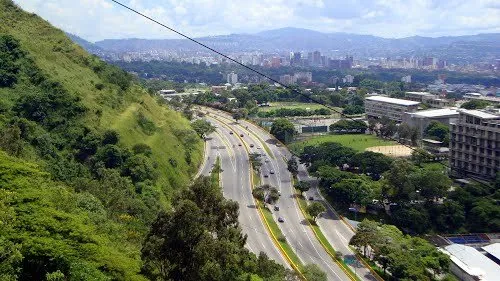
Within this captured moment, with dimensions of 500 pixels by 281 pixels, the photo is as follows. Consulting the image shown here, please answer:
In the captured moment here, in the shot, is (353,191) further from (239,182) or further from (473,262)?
(473,262)

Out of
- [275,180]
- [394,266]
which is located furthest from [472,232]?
[275,180]

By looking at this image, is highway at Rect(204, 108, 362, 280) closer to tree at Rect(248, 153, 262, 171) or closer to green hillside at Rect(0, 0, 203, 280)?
tree at Rect(248, 153, 262, 171)

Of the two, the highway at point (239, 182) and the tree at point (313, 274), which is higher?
the tree at point (313, 274)

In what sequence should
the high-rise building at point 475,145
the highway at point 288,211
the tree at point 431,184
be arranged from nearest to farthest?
the highway at point 288,211, the tree at point 431,184, the high-rise building at point 475,145

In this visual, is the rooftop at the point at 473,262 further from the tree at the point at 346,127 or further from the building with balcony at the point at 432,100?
the building with balcony at the point at 432,100

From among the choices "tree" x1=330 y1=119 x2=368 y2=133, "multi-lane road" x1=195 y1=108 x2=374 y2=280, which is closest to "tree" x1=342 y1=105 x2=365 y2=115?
"tree" x1=330 y1=119 x2=368 y2=133

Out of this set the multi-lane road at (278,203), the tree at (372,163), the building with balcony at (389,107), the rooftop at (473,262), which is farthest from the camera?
the building with balcony at (389,107)

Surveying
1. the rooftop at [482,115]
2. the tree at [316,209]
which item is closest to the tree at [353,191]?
the tree at [316,209]

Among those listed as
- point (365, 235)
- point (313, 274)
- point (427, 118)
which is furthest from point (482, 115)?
point (313, 274)
